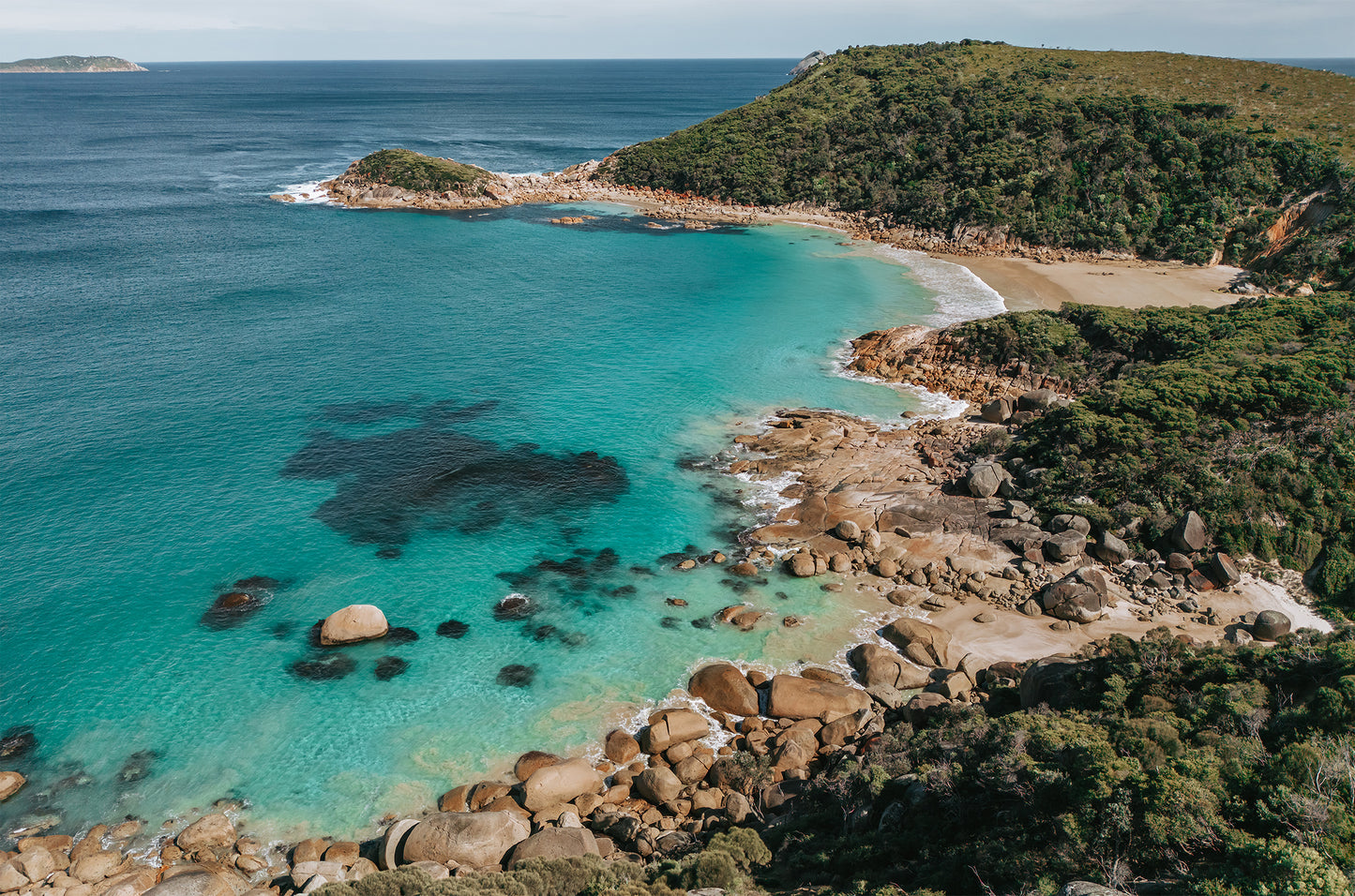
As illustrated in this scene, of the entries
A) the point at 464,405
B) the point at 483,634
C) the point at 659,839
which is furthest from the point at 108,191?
the point at 659,839

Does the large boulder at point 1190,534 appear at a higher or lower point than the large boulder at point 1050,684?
higher

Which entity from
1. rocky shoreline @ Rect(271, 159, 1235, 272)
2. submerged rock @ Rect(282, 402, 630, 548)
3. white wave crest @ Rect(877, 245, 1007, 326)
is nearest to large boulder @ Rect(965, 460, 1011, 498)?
submerged rock @ Rect(282, 402, 630, 548)

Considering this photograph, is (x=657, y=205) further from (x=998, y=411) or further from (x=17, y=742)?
(x=17, y=742)

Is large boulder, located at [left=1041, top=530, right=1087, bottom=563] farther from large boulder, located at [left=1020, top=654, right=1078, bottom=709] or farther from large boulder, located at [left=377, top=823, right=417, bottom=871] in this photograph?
large boulder, located at [left=377, top=823, right=417, bottom=871]

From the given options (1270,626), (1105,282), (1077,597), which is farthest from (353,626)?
(1105,282)

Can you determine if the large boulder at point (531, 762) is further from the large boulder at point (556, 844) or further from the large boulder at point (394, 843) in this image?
the large boulder at point (394, 843)

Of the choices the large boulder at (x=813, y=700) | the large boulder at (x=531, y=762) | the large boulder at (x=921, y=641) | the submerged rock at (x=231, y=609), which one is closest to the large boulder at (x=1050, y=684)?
the large boulder at (x=921, y=641)

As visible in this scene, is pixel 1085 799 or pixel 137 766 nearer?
pixel 1085 799
